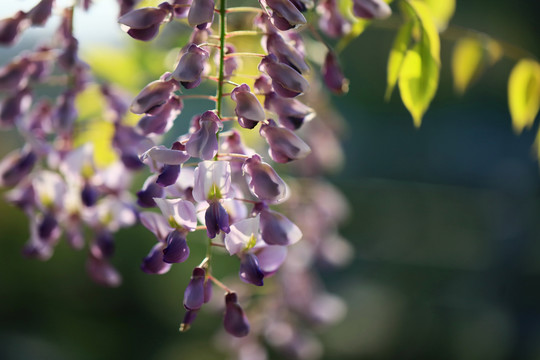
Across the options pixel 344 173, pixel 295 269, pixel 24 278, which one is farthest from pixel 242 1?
pixel 344 173

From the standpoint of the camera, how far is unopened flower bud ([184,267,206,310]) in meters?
0.46

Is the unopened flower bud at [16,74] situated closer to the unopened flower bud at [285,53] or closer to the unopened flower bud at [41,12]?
the unopened flower bud at [41,12]

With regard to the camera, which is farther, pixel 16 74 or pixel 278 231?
pixel 16 74

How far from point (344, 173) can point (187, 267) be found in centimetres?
236

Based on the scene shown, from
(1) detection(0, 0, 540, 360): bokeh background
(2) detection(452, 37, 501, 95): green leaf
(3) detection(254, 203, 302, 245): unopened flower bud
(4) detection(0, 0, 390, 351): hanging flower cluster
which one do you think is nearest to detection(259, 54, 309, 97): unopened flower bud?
(4) detection(0, 0, 390, 351): hanging flower cluster

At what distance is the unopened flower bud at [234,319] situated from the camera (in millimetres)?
504

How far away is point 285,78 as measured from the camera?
0.46m

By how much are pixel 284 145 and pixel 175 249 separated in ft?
0.40

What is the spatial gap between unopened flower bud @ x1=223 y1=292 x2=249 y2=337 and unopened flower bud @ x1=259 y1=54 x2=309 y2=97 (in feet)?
0.61

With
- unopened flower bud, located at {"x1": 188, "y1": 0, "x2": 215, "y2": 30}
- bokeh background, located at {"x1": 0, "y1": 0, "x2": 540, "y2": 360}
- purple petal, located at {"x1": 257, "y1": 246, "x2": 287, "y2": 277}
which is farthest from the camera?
bokeh background, located at {"x1": 0, "y1": 0, "x2": 540, "y2": 360}

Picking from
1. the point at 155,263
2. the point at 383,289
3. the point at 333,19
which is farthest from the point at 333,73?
the point at 383,289

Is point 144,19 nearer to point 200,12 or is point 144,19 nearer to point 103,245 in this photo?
point 200,12

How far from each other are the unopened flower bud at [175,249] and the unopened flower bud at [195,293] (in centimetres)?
2

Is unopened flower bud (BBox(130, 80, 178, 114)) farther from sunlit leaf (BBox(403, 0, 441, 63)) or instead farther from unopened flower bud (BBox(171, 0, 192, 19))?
sunlit leaf (BBox(403, 0, 441, 63))
